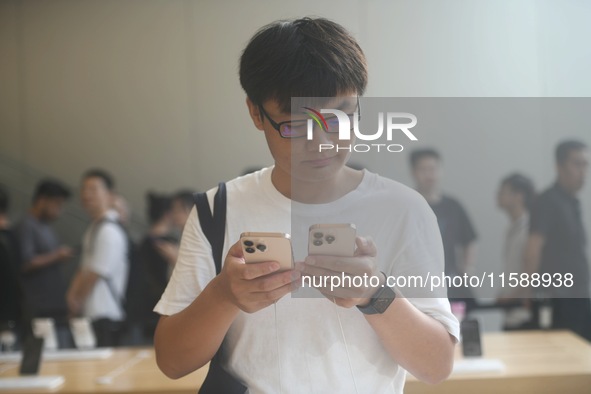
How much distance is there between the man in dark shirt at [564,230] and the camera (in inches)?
68.2

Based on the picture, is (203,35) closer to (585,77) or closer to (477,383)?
(585,77)

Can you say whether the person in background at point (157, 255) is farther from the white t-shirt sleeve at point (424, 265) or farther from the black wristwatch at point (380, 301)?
the black wristwatch at point (380, 301)

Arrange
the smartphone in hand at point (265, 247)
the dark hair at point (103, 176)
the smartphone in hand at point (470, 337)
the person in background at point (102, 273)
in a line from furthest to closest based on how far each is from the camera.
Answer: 1. the dark hair at point (103, 176)
2. the person in background at point (102, 273)
3. the smartphone in hand at point (470, 337)
4. the smartphone in hand at point (265, 247)

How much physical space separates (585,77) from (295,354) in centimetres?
92

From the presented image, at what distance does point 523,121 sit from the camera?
167cm

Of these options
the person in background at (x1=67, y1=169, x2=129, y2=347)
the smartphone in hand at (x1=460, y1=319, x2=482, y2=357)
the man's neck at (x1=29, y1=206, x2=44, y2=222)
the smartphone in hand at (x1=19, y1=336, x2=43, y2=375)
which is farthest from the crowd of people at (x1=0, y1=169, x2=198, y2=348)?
the smartphone in hand at (x1=460, y1=319, x2=482, y2=357)

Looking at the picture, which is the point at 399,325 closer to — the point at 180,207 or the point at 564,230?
the point at 564,230

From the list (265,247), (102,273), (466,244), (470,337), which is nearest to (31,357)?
(102,273)

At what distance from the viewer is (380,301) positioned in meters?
1.21

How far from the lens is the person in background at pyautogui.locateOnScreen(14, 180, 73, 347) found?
4.25m

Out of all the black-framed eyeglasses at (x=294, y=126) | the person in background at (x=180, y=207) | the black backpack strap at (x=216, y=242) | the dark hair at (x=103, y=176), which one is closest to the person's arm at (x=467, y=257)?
the black-framed eyeglasses at (x=294, y=126)

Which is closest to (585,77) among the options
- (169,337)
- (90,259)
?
(169,337)

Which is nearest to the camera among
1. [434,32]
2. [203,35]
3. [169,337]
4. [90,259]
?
[169,337]

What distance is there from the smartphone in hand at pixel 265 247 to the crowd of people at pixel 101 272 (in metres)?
1.96
